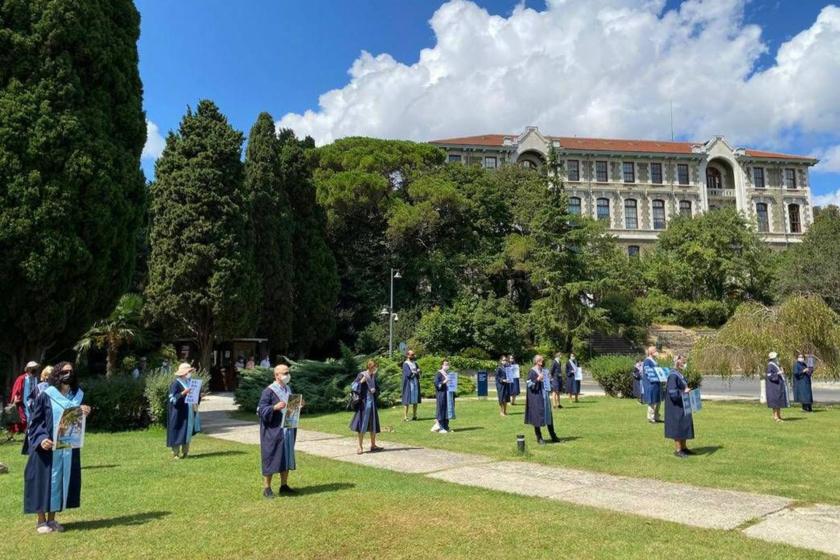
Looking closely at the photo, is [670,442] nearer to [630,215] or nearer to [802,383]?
[802,383]

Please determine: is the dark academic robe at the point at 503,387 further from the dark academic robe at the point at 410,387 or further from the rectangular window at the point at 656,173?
the rectangular window at the point at 656,173

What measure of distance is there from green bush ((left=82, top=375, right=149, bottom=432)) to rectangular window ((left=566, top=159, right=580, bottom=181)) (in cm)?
5873

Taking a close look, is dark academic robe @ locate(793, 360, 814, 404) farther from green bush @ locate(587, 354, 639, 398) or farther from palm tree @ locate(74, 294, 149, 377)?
palm tree @ locate(74, 294, 149, 377)

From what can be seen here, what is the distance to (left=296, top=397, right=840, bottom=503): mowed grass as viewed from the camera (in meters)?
9.22

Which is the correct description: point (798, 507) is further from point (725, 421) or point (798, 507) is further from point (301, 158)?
point (301, 158)

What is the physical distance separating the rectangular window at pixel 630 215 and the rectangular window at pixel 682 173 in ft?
20.1

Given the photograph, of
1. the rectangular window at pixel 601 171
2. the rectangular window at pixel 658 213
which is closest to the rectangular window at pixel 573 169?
the rectangular window at pixel 601 171

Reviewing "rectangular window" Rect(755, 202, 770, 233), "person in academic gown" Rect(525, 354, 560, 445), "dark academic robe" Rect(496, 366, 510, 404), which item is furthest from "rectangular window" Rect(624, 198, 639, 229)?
"person in academic gown" Rect(525, 354, 560, 445)

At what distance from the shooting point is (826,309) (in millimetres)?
20062

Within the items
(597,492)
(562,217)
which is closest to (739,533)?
(597,492)

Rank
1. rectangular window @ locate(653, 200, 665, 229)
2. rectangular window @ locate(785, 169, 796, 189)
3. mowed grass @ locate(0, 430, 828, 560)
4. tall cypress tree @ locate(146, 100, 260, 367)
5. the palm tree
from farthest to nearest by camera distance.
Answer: rectangular window @ locate(785, 169, 796, 189)
rectangular window @ locate(653, 200, 665, 229)
tall cypress tree @ locate(146, 100, 260, 367)
the palm tree
mowed grass @ locate(0, 430, 828, 560)

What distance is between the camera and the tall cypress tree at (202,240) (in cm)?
2738

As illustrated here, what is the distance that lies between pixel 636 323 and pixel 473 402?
84.8ft

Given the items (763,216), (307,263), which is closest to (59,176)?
(307,263)
